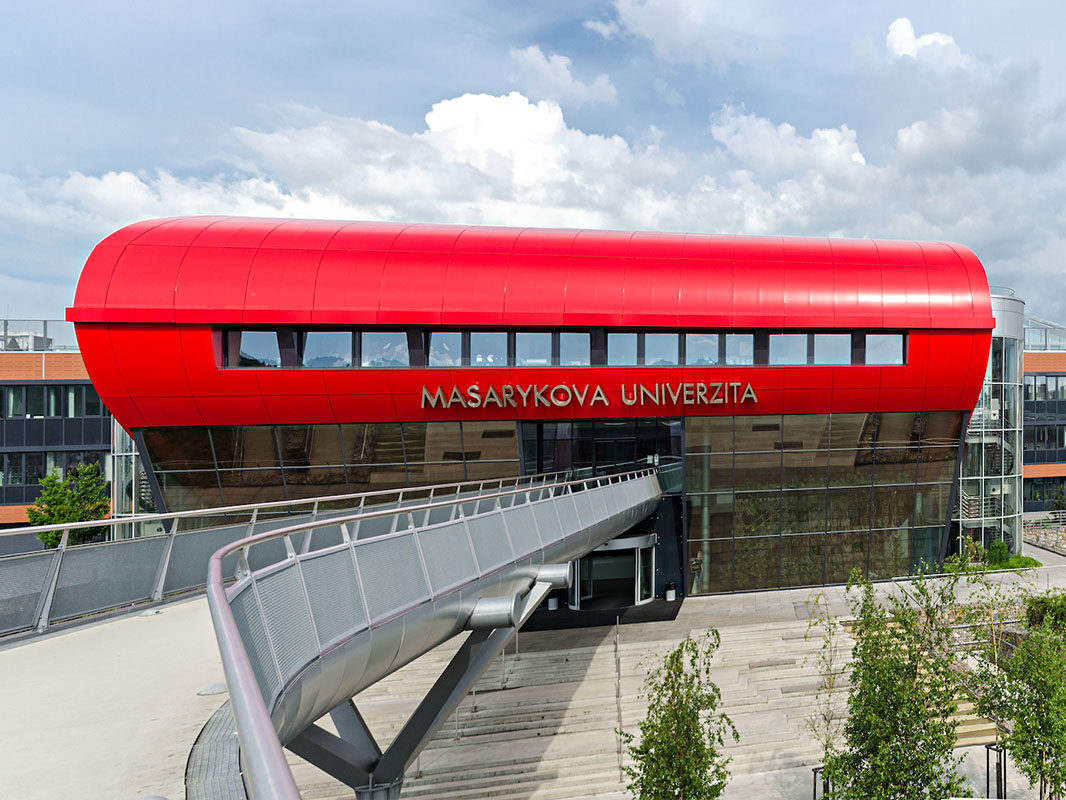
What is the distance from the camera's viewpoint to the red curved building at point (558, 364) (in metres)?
24.4

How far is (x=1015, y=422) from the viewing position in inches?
1336

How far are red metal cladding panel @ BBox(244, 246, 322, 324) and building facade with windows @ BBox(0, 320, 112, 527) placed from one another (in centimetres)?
2478

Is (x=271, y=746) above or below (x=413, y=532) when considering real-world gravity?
above

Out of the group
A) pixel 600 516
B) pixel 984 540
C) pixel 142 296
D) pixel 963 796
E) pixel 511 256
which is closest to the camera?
pixel 963 796

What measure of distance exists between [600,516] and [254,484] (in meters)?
15.1

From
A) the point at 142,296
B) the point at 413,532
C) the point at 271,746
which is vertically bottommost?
the point at 413,532

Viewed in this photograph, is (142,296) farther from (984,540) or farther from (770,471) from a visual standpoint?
(984,540)

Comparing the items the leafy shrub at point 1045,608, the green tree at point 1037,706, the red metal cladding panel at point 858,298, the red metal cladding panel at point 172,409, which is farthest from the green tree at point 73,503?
the leafy shrub at point 1045,608

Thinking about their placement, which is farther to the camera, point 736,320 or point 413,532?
point 736,320

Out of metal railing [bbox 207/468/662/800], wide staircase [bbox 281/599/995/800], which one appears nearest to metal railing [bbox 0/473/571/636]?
metal railing [bbox 207/468/662/800]

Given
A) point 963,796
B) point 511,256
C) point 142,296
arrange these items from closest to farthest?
point 963,796
point 142,296
point 511,256

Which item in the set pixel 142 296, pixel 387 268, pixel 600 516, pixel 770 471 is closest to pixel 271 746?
pixel 600 516

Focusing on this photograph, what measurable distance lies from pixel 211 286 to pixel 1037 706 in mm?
27003

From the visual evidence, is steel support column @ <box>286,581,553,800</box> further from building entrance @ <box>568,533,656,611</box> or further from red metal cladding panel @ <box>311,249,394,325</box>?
building entrance @ <box>568,533,656,611</box>
